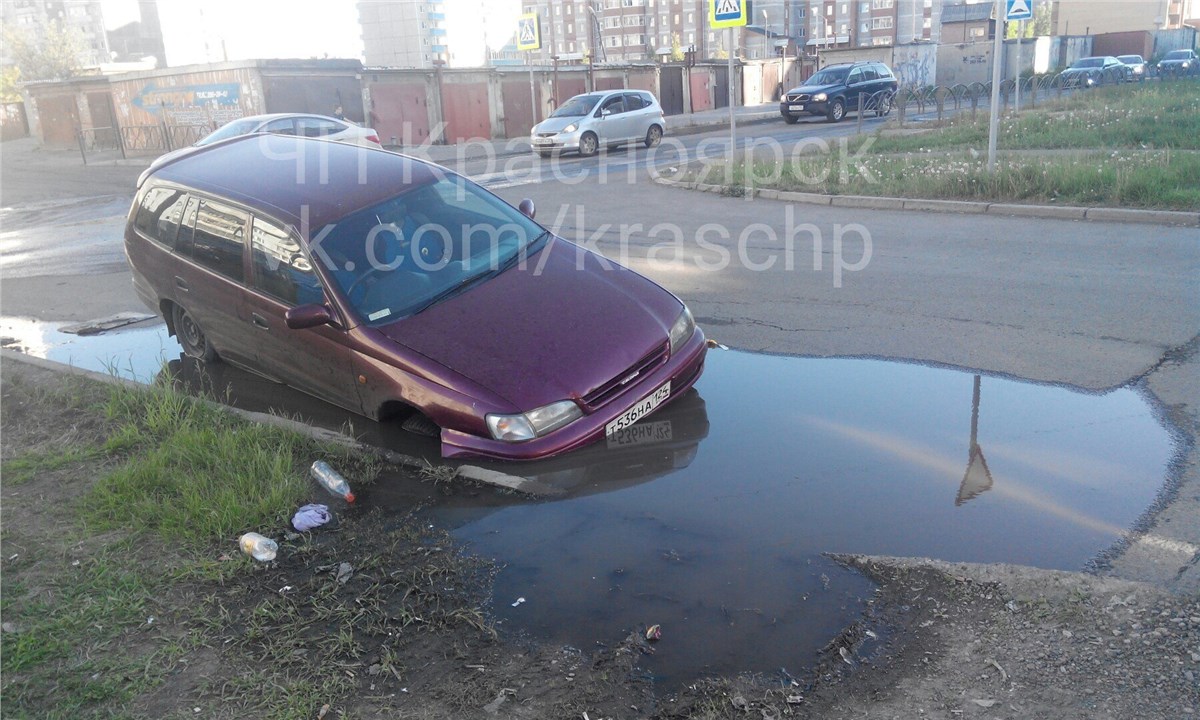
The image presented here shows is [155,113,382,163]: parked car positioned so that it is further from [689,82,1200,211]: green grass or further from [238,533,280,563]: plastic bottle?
[238,533,280,563]: plastic bottle

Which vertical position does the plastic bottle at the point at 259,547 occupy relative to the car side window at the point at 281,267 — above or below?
below

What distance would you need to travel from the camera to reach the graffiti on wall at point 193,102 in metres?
32.6

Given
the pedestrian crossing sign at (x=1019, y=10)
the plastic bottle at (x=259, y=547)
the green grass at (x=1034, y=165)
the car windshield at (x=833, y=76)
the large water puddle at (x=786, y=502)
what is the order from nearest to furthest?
1. the large water puddle at (x=786, y=502)
2. the plastic bottle at (x=259, y=547)
3. the green grass at (x=1034, y=165)
4. the pedestrian crossing sign at (x=1019, y=10)
5. the car windshield at (x=833, y=76)

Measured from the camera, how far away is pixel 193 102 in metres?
34.5

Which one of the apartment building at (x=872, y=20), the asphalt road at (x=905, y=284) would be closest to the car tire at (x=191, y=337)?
the asphalt road at (x=905, y=284)

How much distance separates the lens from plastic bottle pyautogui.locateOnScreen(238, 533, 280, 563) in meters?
4.18

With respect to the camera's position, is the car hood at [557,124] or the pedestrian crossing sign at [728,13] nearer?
the pedestrian crossing sign at [728,13]

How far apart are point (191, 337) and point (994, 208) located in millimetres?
9750

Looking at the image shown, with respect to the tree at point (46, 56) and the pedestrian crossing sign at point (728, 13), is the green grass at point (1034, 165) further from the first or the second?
the tree at point (46, 56)

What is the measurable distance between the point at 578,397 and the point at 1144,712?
2908 mm

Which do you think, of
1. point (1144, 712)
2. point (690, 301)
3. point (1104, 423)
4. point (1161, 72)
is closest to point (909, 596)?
point (1144, 712)

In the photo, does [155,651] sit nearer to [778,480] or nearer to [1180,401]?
[778,480]

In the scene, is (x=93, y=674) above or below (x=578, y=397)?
below

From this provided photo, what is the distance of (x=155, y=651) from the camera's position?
3.47 metres
